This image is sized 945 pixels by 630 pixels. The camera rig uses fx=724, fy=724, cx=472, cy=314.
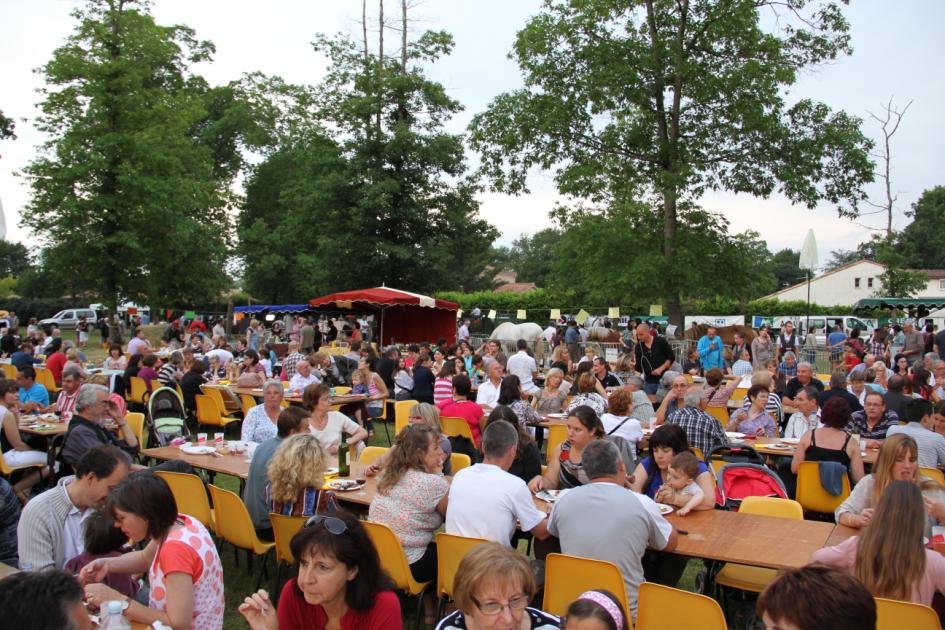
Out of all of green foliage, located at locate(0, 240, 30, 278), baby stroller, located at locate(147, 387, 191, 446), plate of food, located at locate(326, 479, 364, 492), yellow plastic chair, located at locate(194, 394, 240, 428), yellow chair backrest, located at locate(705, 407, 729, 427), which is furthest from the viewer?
green foliage, located at locate(0, 240, 30, 278)

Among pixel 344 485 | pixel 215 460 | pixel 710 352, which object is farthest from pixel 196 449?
pixel 710 352

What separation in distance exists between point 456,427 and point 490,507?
11.7 feet

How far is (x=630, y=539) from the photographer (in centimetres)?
369

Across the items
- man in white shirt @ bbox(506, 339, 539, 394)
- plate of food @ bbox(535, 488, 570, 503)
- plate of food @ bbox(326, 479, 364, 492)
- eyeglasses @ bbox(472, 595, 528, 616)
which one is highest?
man in white shirt @ bbox(506, 339, 539, 394)

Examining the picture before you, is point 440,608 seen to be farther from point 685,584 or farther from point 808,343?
point 808,343

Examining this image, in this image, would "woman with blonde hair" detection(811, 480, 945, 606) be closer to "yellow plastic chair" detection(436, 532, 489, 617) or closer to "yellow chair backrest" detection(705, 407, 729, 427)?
"yellow plastic chair" detection(436, 532, 489, 617)

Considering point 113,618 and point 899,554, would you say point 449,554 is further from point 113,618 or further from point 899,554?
point 899,554

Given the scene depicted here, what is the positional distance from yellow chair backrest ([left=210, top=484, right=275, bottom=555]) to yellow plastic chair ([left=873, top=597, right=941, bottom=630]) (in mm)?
3615

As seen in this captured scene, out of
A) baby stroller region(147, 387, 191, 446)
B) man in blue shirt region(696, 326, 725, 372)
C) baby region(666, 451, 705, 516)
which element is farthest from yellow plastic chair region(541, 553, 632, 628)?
man in blue shirt region(696, 326, 725, 372)

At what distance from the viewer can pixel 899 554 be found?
10.5 feet

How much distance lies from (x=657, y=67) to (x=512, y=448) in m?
16.3

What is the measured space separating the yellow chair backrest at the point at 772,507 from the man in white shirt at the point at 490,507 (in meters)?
1.51

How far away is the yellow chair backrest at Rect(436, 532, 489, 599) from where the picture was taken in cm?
394

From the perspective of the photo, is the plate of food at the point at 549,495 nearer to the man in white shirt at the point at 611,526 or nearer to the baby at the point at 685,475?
the baby at the point at 685,475
